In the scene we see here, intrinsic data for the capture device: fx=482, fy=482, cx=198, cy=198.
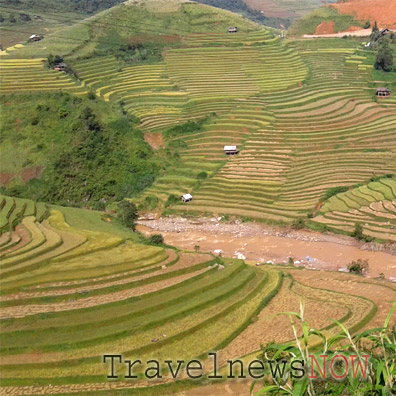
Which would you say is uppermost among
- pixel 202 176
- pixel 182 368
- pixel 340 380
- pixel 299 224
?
pixel 340 380

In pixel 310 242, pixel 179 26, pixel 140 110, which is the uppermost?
pixel 179 26

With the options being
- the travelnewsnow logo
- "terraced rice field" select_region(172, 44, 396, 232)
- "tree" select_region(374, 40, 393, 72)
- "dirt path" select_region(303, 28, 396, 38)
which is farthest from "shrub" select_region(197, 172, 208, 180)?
"dirt path" select_region(303, 28, 396, 38)

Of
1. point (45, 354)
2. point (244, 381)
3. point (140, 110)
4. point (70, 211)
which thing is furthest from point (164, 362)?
point (140, 110)

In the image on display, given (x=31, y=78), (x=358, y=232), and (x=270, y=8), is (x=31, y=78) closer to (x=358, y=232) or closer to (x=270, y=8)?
(x=358, y=232)

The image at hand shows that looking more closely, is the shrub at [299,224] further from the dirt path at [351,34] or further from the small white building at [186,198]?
the dirt path at [351,34]

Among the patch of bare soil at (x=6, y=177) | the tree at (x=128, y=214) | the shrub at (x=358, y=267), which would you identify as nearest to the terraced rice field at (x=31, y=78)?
the patch of bare soil at (x=6, y=177)

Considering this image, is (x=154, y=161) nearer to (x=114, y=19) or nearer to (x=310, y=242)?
(x=310, y=242)

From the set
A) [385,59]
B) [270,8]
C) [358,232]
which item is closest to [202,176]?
[358,232]

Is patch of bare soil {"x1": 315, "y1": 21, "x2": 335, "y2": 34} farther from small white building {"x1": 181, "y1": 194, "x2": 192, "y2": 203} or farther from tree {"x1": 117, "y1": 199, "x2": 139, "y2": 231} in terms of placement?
tree {"x1": 117, "y1": 199, "x2": 139, "y2": 231}
